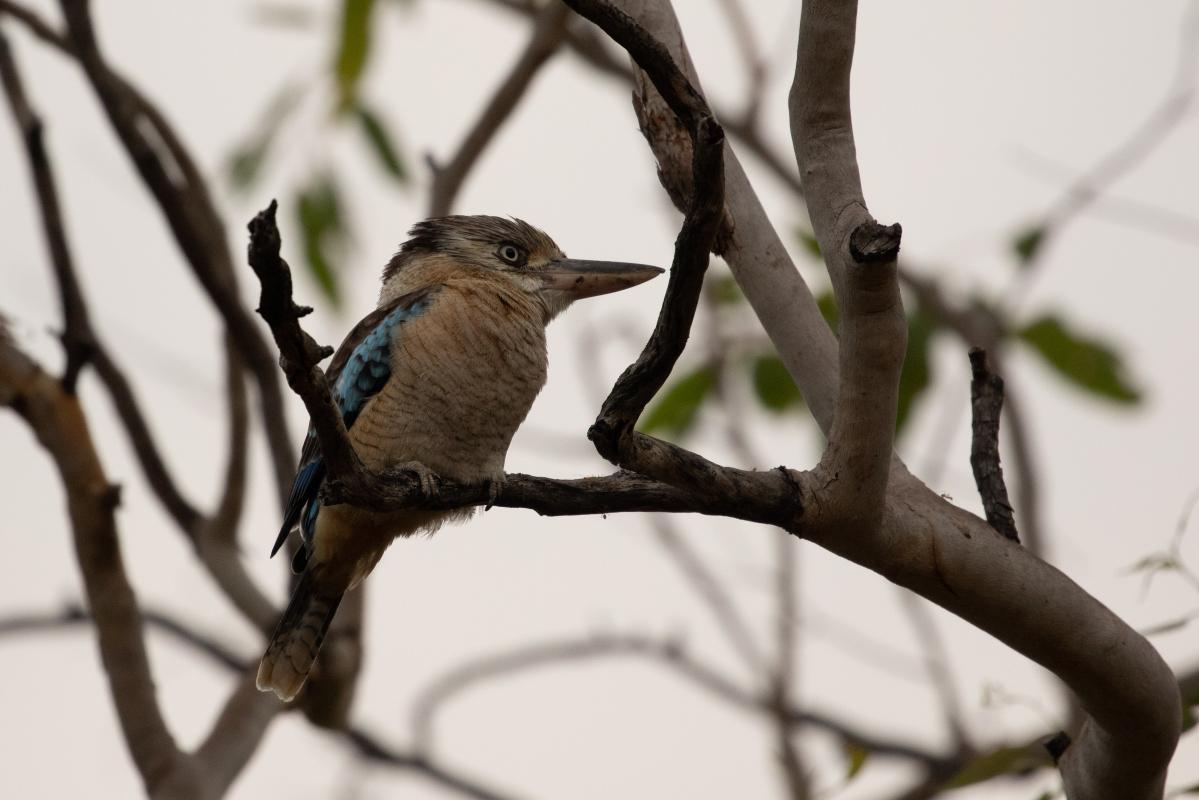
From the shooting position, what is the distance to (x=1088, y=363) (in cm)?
467

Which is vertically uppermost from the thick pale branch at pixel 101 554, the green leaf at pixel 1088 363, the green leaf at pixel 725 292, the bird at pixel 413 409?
the green leaf at pixel 725 292

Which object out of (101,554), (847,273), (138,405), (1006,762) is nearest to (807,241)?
(1006,762)

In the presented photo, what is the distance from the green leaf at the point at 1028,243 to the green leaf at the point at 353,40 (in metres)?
2.42

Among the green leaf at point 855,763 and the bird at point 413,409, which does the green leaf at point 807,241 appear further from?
the green leaf at point 855,763

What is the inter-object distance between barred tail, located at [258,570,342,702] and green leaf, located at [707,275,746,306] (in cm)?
213

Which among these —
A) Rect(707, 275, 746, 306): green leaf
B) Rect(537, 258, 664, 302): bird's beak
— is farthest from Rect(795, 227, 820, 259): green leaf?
Rect(537, 258, 664, 302): bird's beak

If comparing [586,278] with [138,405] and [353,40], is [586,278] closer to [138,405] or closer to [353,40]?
[353,40]

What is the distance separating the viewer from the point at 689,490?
7.68 ft

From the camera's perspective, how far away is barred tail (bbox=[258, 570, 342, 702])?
402 cm

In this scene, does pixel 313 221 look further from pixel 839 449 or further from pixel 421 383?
pixel 839 449

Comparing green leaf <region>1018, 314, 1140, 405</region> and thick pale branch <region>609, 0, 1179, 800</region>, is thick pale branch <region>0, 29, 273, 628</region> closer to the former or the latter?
thick pale branch <region>609, 0, 1179, 800</region>

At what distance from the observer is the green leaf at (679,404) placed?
4965 mm

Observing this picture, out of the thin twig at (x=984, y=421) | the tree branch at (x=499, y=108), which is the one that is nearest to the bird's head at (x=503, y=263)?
the tree branch at (x=499, y=108)

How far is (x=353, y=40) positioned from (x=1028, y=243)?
252 centimetres
